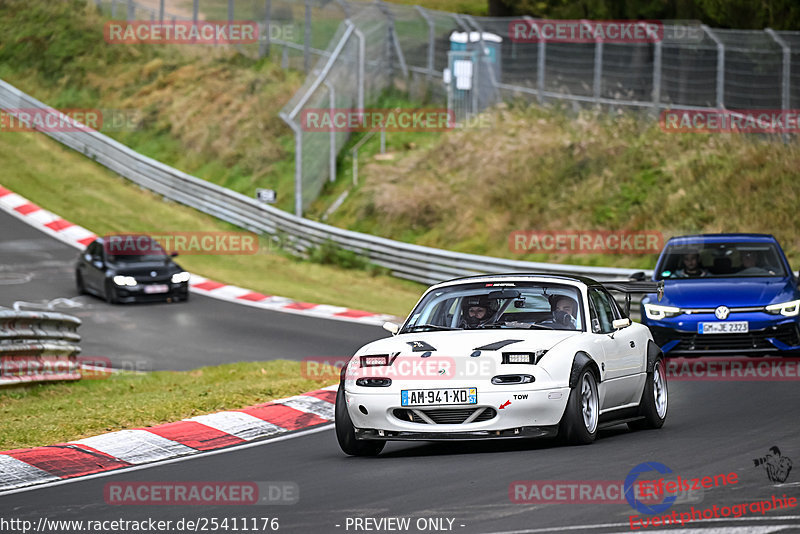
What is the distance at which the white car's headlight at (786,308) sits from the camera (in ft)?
50.0

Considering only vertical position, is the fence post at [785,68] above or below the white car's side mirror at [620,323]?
above

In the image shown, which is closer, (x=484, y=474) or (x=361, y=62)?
(x=484, y=474)

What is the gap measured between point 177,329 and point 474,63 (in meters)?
15.0

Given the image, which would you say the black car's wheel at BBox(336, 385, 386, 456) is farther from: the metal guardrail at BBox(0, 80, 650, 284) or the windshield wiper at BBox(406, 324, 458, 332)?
the metal guardrail at BBox(0, 80, 650, 284)

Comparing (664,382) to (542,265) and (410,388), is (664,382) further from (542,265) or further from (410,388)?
(542,265)

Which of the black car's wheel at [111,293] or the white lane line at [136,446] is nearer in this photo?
the white lane line at [136,446]
